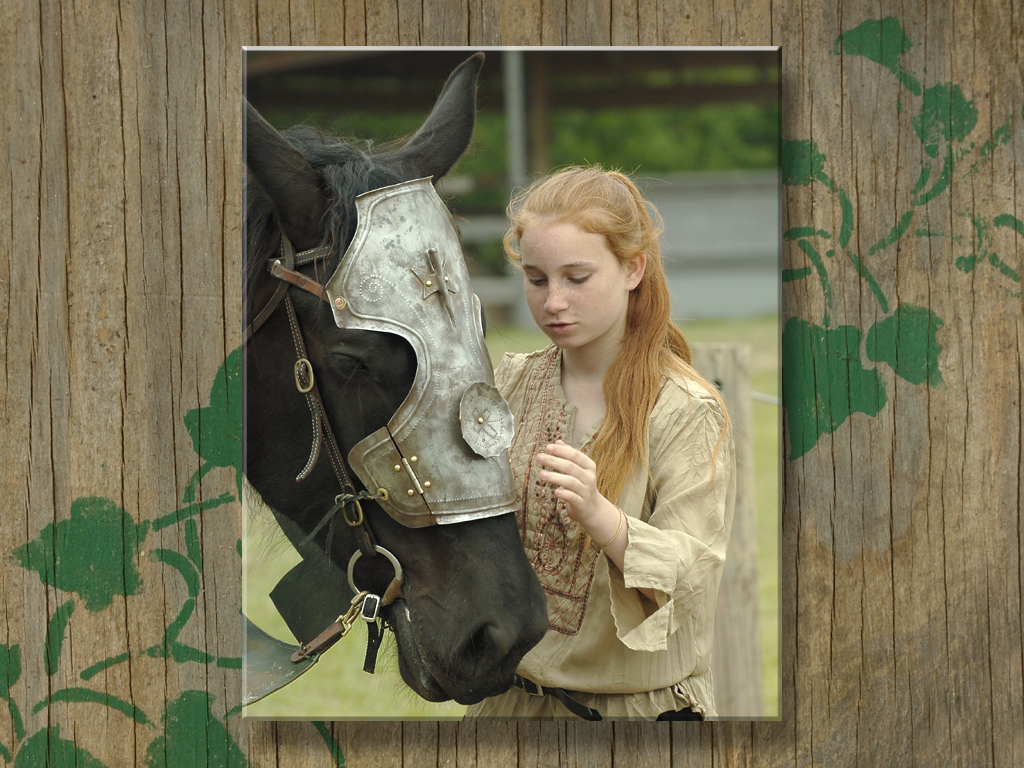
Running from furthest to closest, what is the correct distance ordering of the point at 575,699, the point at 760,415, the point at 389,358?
the point at 760,415 → the point at 575,699 → the point at 389,358

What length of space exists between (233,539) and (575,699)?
76cm

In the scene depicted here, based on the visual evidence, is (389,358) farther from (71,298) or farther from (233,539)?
(71,298)

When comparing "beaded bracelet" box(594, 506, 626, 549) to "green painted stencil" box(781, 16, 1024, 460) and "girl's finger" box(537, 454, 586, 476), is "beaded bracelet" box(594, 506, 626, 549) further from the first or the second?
"green painted stencil" box(781, 16, 1024, 460)

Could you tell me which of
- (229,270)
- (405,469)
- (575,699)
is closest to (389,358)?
(405,469)

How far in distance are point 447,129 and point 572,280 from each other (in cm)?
39

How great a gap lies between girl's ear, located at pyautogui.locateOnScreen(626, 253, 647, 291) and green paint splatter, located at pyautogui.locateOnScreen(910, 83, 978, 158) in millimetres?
663

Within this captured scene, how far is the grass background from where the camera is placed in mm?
1687

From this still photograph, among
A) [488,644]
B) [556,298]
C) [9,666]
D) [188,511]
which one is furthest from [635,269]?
[9,666]

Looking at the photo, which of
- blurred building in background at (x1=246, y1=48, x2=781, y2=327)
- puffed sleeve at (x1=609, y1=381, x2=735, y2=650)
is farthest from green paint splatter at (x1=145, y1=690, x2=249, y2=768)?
blurred building in background at (x1=246, y1=48, x2=781, y2=327)

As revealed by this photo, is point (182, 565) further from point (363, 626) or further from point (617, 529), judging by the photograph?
point (617, 529)

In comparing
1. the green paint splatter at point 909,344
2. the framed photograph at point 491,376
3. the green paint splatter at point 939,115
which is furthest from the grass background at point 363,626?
the green paint splatter at point 939,115

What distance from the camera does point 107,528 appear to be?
6.03 feet

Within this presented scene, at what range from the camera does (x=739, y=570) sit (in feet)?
6.91

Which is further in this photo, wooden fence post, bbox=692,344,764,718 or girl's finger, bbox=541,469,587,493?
wooden fence post, bbox=692,344,764,718
